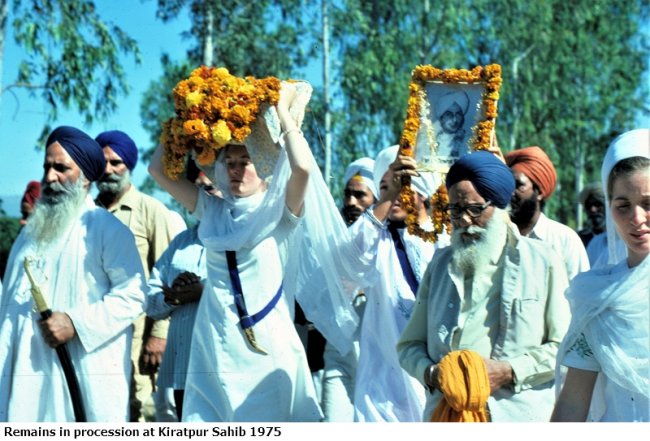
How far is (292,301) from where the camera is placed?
598 cm

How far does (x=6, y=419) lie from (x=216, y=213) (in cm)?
151

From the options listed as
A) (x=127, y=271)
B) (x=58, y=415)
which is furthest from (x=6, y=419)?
(x=127, y=271)

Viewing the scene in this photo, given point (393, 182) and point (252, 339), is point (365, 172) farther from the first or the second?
point (252, 339)

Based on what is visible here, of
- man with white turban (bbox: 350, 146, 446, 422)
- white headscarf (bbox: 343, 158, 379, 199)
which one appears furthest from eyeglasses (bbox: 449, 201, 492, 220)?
white headscarf (bbox: 343, 158, 379, 199)

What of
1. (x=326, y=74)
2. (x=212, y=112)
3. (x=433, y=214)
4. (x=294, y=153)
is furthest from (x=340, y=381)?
(x=326, y=74)

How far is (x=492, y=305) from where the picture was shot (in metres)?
4.86

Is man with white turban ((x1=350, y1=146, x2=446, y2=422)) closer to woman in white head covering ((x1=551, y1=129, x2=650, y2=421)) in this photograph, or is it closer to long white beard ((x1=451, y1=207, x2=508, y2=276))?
long white beard ((x1=451, y1=207, x2=508, y2=276))

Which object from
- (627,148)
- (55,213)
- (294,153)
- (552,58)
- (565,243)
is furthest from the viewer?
(552,58)

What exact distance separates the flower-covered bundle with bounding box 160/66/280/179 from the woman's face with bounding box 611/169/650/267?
2.22m

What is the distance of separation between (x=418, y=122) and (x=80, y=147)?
180 centimetres

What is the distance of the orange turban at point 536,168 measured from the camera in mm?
7078

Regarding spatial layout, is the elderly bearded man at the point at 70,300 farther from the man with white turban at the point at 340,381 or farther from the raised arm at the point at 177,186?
the man with white turban at the point at 340,381

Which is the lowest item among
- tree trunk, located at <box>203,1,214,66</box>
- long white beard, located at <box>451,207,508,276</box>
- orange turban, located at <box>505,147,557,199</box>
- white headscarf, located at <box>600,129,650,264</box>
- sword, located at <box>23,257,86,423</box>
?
sword, located at <box>23,257,86,423</box>

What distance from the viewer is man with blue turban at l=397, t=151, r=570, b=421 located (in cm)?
475
